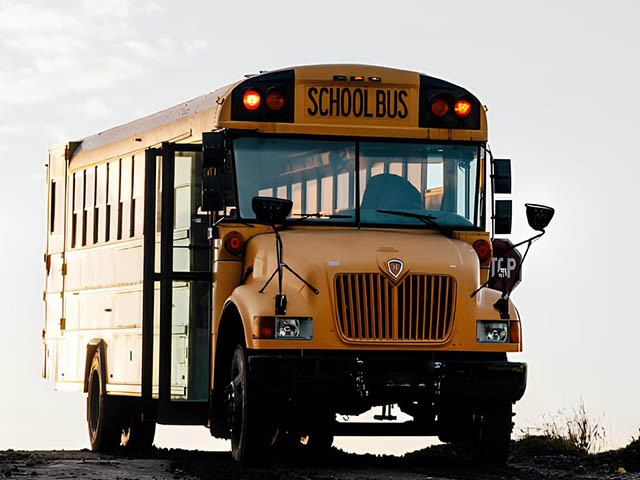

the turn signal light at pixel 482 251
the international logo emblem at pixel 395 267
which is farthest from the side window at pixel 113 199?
the international logo emblem at pixel 395 267

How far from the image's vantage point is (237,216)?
527 inches

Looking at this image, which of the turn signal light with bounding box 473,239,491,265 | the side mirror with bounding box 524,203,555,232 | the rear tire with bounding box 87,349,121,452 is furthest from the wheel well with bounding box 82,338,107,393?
the side mirror with bounding box 524,203,555,232

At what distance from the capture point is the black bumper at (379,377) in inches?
481

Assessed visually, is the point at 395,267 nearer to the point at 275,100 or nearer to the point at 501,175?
the point at 501,175

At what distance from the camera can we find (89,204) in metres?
18.4

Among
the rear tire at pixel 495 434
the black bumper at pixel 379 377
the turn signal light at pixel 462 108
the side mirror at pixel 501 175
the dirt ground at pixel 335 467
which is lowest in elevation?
the dirt ground at pixel 335 467

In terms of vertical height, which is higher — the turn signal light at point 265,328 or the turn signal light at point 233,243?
the turn signal light at point 233,243

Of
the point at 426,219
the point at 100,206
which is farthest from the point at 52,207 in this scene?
the point at 426,219

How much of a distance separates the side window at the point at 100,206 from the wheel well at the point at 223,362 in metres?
4.31

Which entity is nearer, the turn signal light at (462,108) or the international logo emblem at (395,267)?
the international logo emblem at (395,267)

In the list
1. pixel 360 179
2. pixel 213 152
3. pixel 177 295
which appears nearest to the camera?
pixel 213 152

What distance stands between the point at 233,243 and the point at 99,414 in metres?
4.95

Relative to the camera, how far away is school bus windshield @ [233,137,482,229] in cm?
1340

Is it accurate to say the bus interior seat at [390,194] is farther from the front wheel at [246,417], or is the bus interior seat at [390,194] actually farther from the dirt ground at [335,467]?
the dirt ground at [335,467]
